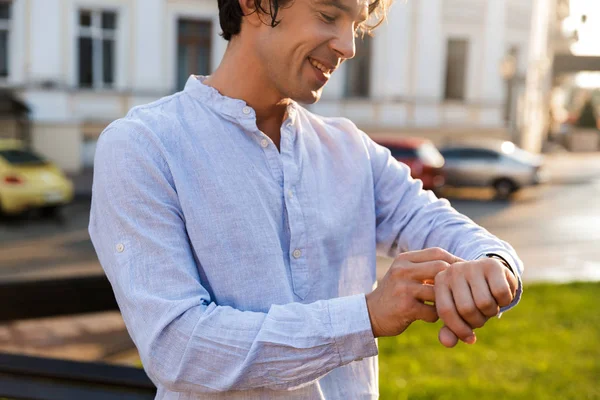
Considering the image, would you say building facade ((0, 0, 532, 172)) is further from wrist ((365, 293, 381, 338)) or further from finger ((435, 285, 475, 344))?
finger ((435, 285, 475, 344))

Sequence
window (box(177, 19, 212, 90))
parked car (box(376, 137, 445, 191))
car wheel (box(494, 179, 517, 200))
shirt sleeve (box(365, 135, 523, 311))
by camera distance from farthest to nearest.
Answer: window (box(177, 19, 212, 90))
car wheel (box(494, 179, 517, 200))
parked car (box(376, 137, 445, 191))
shirt sleeve (box(365, 135, 523, 311))

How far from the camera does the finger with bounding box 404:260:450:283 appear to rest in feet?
4.47

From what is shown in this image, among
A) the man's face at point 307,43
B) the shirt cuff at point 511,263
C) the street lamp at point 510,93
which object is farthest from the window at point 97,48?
the shirt cuff at point 511,263

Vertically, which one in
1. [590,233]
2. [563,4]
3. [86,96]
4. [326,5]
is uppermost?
[563,4]

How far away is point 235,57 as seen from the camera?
1712mm

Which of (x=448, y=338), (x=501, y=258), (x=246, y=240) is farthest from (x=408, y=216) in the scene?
(x=448, y=338)

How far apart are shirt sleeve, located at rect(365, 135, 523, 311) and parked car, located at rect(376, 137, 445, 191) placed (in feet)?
48.2

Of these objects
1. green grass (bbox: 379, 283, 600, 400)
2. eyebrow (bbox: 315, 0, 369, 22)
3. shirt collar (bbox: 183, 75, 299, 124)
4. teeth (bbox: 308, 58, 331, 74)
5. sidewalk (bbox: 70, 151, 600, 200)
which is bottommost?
sidewalk (bbox: 70, 151, 600, 200)

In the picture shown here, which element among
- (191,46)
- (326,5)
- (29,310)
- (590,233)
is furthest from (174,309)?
(191,46)

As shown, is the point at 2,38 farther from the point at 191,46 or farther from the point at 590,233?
the point at 590,233

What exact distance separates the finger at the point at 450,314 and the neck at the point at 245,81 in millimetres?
622

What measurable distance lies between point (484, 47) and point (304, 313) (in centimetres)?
2627

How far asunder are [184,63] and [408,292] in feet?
68.4

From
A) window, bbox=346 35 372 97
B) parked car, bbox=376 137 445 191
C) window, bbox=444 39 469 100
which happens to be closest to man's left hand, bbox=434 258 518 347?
parked car, bbox=376 137 445 191
